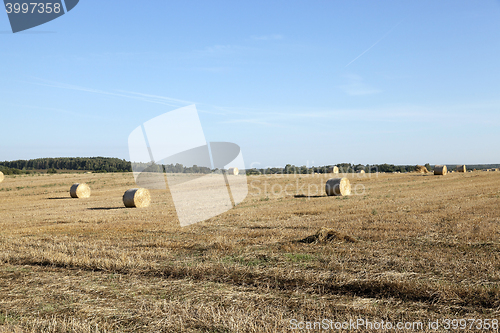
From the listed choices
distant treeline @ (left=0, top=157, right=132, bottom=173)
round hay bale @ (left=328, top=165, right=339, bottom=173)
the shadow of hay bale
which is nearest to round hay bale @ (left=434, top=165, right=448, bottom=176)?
round hay bale @ (left=328, top=165, right=339, bottom=173)

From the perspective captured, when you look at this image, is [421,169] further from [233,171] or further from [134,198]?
[134,198]

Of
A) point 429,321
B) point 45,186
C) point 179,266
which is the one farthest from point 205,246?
point 45,186

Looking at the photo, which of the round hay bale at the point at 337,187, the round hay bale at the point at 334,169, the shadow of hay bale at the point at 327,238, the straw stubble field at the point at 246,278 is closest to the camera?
the straw stubble field at the point at 246,278

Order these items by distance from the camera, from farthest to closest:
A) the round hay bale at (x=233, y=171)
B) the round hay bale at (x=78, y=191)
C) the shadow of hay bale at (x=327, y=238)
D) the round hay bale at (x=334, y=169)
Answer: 1. the round hay bale at (x=334, y=169)
2. the round hay bale at (x=233, y=171)
3. the round hay bale at (x=78, y=191)
4. the shadow of hay bale at (x=327, y=238)

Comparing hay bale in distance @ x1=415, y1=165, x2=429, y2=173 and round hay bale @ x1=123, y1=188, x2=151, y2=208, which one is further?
hay bale in distance @ x1=415, y1=165, x2=429, y2=173

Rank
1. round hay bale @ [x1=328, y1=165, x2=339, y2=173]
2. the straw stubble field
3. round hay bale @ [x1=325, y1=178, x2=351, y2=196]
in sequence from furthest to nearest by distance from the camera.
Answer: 1. round hay bale @ [x1=328, y1=165, x2=339, y2=173]
2. round hay bale @ [x1=325, y1=178, x2=351, y2=196]
3. the straw stubble field

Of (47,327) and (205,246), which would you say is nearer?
(47,327)

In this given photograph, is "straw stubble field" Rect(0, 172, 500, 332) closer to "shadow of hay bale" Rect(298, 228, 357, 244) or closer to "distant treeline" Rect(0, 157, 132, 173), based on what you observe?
"shadow of hay bale" Rect(298, 228, 357, 244)

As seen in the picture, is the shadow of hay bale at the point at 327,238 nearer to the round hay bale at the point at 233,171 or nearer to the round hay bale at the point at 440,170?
the round hay bale at the point at 440,170

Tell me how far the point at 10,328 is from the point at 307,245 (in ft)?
21.5

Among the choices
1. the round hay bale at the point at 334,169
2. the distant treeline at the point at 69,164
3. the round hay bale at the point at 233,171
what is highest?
the distant treeline at the point at 69,164

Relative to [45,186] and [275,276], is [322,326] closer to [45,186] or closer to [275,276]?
[275,276]

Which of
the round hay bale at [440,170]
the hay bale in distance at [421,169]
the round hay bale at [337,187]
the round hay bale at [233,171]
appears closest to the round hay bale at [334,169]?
the hay bale in distance at [421,169]

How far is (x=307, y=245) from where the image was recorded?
9375 mm
